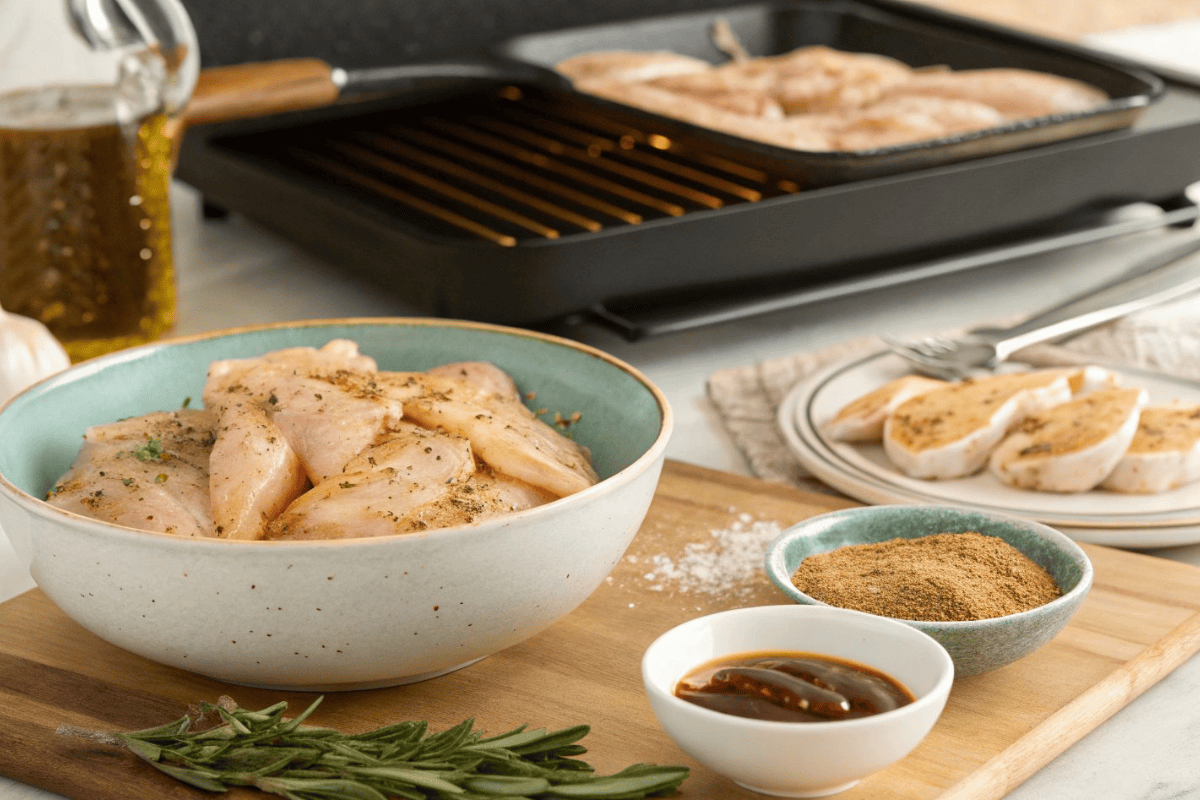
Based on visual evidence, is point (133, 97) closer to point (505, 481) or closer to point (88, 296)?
point (88, 296)

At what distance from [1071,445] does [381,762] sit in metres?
0.69

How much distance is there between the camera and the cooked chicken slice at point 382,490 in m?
0.83

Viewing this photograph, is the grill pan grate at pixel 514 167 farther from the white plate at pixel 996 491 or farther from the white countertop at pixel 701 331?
the white plate at pixel 996 491

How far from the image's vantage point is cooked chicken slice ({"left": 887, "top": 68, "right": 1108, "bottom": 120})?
1960mm

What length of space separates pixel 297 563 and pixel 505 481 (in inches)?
7.4

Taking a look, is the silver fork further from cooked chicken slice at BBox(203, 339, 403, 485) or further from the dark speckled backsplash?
the dark speckled backsplash

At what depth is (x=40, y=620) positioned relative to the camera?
3.21ft

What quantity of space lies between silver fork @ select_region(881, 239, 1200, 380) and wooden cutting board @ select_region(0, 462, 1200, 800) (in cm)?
39

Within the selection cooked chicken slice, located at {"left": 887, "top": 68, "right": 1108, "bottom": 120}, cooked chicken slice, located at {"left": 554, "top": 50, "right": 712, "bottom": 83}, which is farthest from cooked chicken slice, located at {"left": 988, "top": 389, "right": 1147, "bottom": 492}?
cooked chicken slice, located at {"left": 554, "top": 50, "right": 712, "bottom": 83}

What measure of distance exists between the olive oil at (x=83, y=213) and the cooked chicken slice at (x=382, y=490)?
0.70 meters

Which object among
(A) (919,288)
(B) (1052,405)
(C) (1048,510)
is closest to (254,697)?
(C) (1048,510)

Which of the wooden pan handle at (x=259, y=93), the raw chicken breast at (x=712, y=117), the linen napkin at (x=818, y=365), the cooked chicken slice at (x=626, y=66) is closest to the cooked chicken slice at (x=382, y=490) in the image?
the linen napkin at (x=818, y=365)

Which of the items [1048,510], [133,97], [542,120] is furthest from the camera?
[542,120]

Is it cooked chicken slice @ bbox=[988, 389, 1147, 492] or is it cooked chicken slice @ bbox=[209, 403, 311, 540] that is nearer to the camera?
cooked chicken slice @ bbox=[209, 403, 311, 540]
